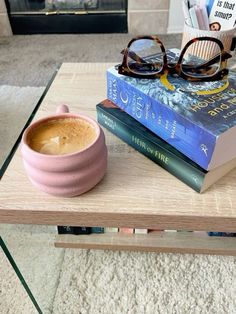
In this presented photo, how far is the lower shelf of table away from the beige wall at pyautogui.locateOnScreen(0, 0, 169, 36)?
1330mm

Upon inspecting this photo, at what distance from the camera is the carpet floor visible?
57 cm

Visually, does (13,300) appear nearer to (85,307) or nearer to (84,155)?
(85,307)

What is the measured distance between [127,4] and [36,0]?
50 cm

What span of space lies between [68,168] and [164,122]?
5.4 inches

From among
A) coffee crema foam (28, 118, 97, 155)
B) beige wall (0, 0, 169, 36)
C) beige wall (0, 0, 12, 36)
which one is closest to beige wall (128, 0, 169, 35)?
beige wall (0, 0, 169, 36)

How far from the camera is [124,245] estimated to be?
60 cm

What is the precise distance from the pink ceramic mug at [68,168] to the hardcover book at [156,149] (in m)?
0.07

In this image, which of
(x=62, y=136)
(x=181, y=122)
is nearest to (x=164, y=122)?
(x=181, y=122)

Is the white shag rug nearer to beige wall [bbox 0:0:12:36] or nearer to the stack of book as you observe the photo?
the stack of book

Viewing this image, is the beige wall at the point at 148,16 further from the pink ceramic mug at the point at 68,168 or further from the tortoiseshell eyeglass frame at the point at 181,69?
the pink ceramic mug at the point at 68,168

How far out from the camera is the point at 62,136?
39 cm

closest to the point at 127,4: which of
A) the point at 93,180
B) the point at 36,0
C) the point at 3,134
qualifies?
the point at 36,0

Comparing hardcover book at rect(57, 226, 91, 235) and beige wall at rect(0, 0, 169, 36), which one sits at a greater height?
beige wall at rect(0, 0, 169, 36)

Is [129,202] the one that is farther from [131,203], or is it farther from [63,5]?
[63,5]
